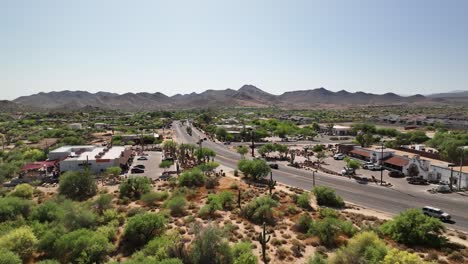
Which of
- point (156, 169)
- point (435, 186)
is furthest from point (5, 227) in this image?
point (435, 186)

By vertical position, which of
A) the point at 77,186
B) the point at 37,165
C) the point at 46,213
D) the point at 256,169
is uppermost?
the point at 37,165

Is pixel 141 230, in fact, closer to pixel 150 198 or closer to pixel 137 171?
pixel 150 198

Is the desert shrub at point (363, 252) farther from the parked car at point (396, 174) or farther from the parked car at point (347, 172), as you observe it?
the parked car at point (396, 174)

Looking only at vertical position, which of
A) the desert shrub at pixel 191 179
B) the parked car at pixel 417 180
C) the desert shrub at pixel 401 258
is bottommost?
the parked car at pixel 417 180

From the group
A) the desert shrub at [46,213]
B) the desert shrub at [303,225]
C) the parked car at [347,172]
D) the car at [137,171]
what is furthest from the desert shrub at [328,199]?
the car at [137,171]

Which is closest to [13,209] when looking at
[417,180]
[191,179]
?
[191,179]

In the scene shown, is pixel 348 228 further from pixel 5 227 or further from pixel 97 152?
pixel 97 152

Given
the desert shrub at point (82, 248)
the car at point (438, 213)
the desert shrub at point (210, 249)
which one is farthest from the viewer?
the car at point (438, 213)
